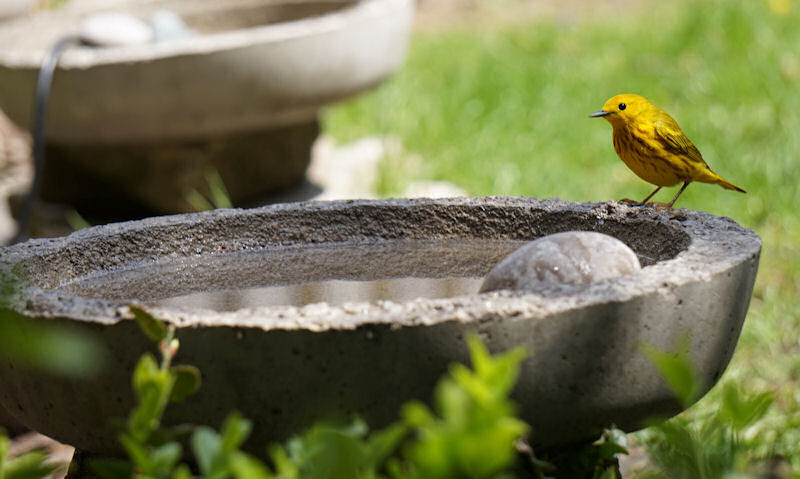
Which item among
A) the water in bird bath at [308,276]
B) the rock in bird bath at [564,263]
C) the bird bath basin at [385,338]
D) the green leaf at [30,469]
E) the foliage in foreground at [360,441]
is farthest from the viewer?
the water in bird bath at [308,276]

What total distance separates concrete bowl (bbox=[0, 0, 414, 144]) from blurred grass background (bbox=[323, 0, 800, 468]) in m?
0.58

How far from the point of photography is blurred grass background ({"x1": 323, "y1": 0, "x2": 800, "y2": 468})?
4.17 meters

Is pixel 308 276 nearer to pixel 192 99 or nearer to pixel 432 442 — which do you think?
pixel 432 442

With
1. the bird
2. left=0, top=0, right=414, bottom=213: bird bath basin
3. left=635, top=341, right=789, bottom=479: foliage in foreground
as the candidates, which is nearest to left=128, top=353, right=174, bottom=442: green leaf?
left=635, top=341, right=789, bottom=479: foliage in foreground

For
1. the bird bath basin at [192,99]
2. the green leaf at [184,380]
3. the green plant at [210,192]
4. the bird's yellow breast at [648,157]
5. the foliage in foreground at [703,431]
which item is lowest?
the foliage in foreground at [703,431]

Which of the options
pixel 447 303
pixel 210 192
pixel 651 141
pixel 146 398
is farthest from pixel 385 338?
pixel 210 192

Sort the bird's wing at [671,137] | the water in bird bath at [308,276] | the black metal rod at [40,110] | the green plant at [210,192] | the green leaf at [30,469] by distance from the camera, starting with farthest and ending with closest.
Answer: the green plant at [210,192], the black metal rod at [40,110], the bird's wing at [671,137], the water in bird bath at [308,276], the green leaf at [30,469]

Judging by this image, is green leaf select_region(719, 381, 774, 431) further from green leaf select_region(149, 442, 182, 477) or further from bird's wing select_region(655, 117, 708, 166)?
bird's wing select_region(655, 117, 708, 166)

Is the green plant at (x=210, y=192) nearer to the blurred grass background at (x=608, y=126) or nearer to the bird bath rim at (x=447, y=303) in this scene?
the blurred grass background at (x=608, y=126)

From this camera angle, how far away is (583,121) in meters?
5.84

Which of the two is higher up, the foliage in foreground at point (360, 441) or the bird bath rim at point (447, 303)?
the bird bath rim at point (447, 303)

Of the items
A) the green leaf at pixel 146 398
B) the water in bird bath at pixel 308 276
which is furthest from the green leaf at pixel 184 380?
the water in bird bath at pixel 308 276

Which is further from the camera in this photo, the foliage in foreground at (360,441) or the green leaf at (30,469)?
the green leaf at (30,469)

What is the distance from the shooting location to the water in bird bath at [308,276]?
1.95 m
